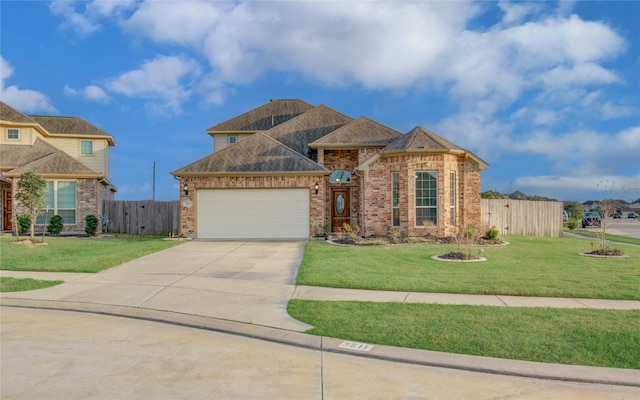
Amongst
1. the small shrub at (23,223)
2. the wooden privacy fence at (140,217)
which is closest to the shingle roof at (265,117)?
the wooden privacy fence at (140,217)

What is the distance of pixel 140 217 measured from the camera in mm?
25000

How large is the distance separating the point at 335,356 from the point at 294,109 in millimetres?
25429

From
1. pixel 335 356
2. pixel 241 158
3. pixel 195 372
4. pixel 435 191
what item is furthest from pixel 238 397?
pixel 241 158

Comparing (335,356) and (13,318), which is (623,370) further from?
(13,318)

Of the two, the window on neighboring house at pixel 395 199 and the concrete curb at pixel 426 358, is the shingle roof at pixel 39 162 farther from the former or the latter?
the concrete curb at pixel 426 358

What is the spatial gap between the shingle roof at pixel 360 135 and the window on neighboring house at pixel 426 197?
3686 millimetres

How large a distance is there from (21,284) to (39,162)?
16357 mm

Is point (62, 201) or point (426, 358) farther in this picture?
→ point (62, 201)

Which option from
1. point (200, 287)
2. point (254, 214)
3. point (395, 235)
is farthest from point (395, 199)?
point (200, 287)

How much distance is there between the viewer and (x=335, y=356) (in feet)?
17.6

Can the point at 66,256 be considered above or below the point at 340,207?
below

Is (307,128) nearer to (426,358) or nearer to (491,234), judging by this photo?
(491,234)

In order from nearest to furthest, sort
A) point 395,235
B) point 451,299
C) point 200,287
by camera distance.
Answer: point 451,299 → point 200,287 → point 395,235

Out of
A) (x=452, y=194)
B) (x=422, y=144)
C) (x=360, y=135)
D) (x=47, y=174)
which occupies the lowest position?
(x=452, y=194)
